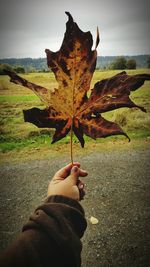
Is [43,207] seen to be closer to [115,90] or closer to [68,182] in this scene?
[68,182]

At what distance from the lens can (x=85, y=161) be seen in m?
5.30

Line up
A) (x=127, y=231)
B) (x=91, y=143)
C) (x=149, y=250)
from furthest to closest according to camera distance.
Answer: (x=91, y=143), (x=127, y=231), (x=149, y=250)

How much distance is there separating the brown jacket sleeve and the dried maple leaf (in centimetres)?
34

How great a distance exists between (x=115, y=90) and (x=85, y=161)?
14.4 ft

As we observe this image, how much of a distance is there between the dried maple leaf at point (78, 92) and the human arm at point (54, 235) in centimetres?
31

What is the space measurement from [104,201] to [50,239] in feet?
9.63

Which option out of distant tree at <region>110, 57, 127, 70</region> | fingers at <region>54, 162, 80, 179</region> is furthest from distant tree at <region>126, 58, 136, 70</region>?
fingers at <region>54, 162, 80, 179</region>

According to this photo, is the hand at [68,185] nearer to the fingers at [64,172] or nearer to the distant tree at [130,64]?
the fingers at [64,172]

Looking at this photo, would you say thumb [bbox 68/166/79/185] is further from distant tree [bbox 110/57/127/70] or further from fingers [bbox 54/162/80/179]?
distant tree [bbox 110/57/127/70]

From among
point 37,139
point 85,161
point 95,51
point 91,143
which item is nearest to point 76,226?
point 95,51

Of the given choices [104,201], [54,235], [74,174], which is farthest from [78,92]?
[104,201]

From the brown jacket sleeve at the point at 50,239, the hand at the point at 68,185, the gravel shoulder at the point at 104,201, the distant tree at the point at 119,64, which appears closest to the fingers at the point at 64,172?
the hand at the point at 68,185

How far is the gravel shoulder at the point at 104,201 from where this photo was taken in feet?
9.36

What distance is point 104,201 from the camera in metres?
3.83
